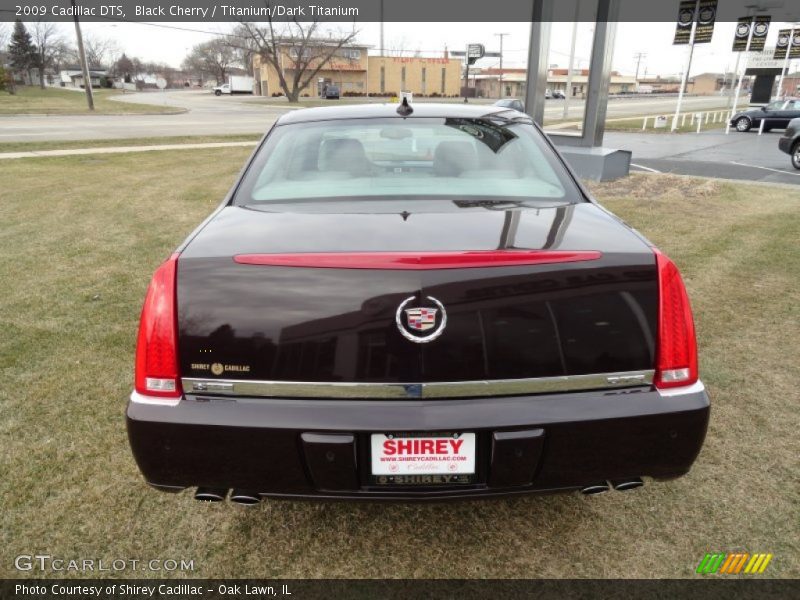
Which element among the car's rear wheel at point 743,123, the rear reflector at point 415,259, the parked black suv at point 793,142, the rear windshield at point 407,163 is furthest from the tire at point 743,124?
the rear reflector at point 415,259

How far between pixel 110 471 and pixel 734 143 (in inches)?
940

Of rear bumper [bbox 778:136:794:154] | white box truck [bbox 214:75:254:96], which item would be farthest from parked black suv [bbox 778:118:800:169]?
white box truck [bbox 214:75:254:96]

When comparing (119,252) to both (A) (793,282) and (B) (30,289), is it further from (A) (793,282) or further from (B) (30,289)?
(A) (793,282)

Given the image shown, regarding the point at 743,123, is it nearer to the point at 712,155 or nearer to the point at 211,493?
the point at 712,155

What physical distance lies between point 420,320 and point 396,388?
222 mm

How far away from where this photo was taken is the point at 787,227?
24.9 feet

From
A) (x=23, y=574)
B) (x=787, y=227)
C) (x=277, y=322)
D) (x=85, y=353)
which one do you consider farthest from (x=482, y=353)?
(x=787, y=227)

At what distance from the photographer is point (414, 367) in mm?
1778

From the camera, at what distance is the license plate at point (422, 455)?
1.79 metres

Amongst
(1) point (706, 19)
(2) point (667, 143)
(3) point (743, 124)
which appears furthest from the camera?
(3) point (743, 124)

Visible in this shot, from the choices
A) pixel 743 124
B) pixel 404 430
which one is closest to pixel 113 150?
pixel 404 430

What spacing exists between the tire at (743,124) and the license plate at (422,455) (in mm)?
31433

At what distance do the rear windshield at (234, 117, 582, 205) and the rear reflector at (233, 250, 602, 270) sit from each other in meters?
0.71

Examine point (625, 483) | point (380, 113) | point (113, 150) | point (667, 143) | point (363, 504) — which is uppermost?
point (380, 113)
